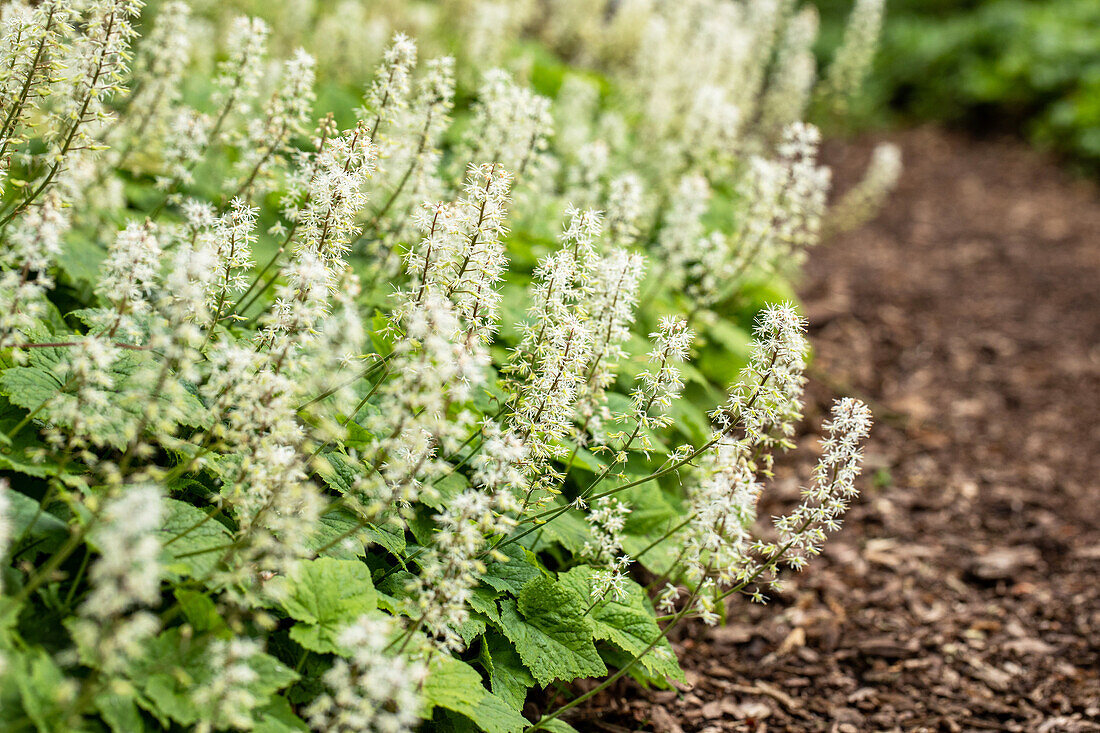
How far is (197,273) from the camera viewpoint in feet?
8.57

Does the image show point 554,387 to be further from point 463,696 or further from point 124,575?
point 124,575

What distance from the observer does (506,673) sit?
360cm

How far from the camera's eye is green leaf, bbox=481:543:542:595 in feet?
12.2

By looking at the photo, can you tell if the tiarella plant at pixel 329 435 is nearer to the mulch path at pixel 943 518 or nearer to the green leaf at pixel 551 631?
the green leaf at pixel 551 631

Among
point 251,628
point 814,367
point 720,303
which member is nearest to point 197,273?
point 251,628

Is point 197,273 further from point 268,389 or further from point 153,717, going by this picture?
point 153,717

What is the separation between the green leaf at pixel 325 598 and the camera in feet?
9.62

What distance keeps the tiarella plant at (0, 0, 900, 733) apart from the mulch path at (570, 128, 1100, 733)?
3.13 ft

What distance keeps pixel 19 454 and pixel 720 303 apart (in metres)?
5.25

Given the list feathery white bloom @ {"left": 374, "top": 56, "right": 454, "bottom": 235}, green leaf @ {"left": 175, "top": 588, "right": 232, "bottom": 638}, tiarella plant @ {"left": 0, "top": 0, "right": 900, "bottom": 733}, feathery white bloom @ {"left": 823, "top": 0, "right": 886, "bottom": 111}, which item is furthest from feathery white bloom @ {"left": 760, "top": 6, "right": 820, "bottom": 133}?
green leaf @ {"left": 175, "top": 588, "right": 232, "bottom": 638}

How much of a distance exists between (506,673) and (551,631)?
9.7 inches

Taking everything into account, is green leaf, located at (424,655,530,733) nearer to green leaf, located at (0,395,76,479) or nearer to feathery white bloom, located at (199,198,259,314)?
green leaf, located at (0,395,76,479)

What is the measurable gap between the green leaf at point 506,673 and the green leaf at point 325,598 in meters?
0.66

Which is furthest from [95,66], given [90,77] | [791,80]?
[791,80]
